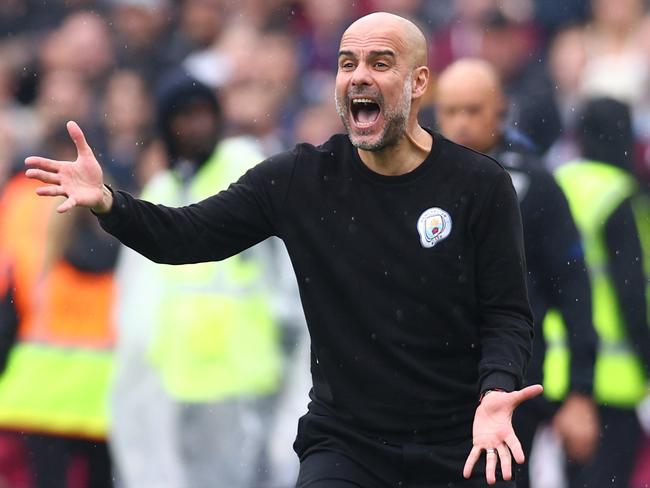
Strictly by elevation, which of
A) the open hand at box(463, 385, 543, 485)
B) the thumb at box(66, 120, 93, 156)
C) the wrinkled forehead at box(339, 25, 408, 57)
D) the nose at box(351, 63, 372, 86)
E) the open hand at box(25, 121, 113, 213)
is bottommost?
the open hand at box(463, 385, 543, 485)

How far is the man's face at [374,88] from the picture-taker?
16.6 ft

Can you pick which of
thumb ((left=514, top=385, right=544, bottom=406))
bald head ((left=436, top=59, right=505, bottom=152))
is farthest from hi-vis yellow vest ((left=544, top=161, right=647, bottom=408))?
thumb ((left=514, top=385, right=544, bottom=406))

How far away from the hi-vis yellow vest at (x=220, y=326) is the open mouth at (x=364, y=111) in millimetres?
3355

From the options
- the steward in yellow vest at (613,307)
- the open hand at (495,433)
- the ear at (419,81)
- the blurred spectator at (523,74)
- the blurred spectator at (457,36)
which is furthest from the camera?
the blurred spectator at (457,36)


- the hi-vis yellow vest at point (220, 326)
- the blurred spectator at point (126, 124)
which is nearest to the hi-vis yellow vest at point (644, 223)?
the hi-vis yellow vest at point (220, 326)

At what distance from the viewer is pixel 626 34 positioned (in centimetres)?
894

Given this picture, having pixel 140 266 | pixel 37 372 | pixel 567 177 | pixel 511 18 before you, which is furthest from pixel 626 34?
pixel 37 372

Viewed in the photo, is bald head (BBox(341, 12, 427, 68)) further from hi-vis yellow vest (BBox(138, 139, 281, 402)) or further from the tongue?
hi-vis yellow vest (BBox(138, 139, 281, 402))

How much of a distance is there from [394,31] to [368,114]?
271 mm

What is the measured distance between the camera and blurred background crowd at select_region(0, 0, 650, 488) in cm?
844

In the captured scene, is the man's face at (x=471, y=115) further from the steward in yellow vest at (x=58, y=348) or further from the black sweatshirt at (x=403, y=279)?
the steward in yellow vest at (x=58, y=348)

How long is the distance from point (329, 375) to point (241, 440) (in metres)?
3.42

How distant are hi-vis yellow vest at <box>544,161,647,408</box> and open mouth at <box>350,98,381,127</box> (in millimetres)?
2830

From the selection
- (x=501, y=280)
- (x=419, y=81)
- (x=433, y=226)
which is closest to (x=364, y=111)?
(x=419, y=81)
